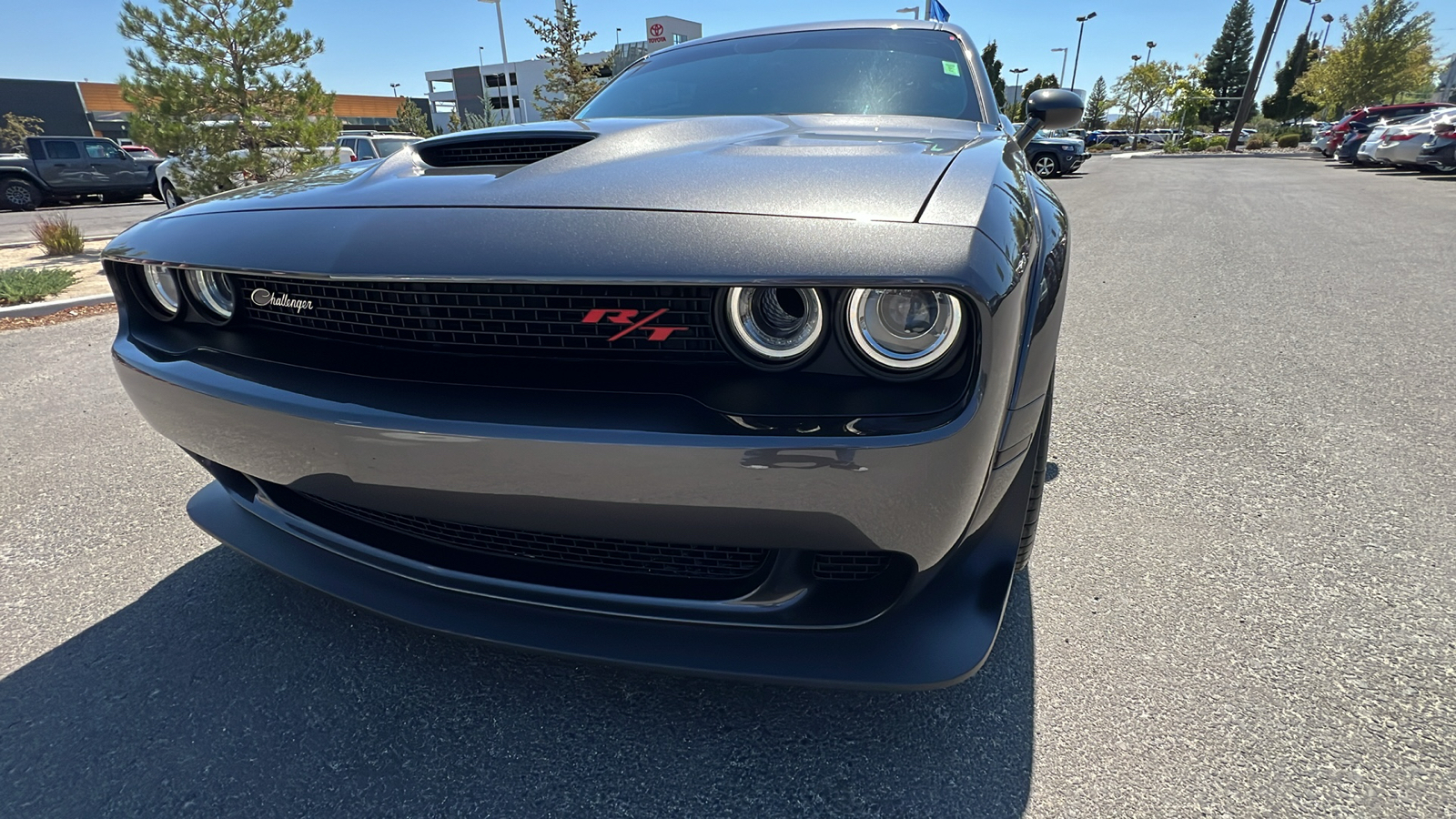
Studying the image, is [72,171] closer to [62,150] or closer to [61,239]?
[62,150]

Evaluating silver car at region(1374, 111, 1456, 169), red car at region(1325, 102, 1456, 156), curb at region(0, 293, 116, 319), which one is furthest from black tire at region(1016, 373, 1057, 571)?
red car at region(1325, 102, 1456, 156)

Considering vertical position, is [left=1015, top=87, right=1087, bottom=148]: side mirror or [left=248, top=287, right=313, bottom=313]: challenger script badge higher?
[left=1015, top=87, right=1087, bottom=148]: side mirror

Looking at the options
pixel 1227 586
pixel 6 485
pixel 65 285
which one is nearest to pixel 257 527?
pixel 6 485

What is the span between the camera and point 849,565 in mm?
1146

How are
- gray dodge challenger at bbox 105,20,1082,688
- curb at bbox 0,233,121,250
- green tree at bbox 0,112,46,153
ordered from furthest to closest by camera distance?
green tree at bbox 0,112,46,153
curb at bbox 0,233,121,250
gray dodge challenger at bbox 105,20,1082,688

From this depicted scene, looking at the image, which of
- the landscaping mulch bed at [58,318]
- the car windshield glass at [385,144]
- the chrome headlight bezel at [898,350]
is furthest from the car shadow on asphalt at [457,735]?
the car windshield glass at [385,144]

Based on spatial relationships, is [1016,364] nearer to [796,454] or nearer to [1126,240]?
[796,454]

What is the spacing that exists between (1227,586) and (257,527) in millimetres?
2138

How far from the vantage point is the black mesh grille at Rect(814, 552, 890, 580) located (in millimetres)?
1143

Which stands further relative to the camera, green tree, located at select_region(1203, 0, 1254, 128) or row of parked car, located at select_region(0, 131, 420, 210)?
green tree, located at select_region(1203, 0, 1254, 128)

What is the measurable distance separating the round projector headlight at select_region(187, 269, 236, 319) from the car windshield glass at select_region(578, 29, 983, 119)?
51.6 inches

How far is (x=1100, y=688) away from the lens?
141cm

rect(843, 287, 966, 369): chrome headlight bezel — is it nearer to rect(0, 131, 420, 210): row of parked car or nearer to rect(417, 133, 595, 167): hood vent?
rect(417, 133, 595, 167): hood vent

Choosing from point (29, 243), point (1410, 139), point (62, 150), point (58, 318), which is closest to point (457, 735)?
point (58, 318)
